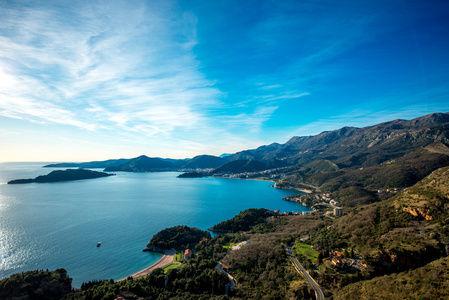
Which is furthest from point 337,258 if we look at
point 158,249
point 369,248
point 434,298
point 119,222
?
point 119,222

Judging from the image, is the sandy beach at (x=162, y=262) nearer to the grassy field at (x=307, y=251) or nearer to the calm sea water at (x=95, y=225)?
the calm sea water at (x=95, y=225)

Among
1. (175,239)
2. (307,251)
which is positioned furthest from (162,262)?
(307,251)

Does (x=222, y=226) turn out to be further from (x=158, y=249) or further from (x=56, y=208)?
(x=56, y=208)

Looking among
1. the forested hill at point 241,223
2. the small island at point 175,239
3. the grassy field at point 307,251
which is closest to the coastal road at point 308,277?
the grassy field at point 307,251

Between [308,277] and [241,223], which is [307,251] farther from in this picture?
[241,223]

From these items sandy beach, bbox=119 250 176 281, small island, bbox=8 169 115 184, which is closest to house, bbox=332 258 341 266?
sandy beach, bbox=119 250 176 281

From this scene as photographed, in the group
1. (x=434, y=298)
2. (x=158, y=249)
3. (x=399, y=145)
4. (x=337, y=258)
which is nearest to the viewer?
(x=434, y=298)

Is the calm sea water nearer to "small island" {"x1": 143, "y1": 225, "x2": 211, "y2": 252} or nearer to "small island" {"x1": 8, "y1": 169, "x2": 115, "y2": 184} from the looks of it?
"small island" {"x1": 143, "y1": 225, "x2": 211, "y2": 252}
